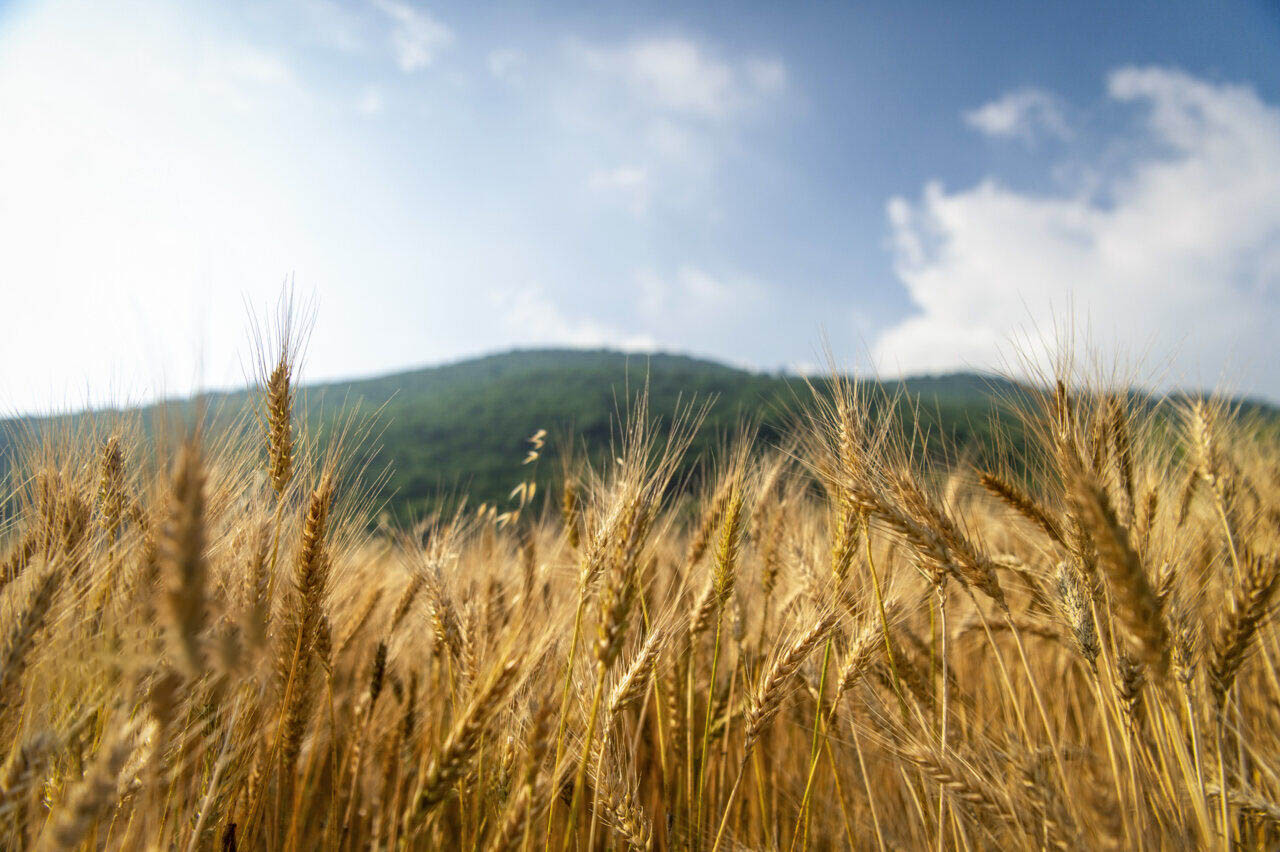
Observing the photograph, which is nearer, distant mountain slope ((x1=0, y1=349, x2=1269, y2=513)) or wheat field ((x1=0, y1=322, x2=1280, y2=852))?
wheat field ((x1=0, y1=322, x2=1280, y2=852))

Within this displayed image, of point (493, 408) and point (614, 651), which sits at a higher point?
point (493, 408)

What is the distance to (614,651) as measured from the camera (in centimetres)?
113

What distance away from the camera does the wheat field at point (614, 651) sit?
42.7 inches

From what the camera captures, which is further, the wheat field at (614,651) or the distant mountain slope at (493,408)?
the distant mountain slope at (493,408)

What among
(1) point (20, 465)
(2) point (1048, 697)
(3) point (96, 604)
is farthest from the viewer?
(2) point (1048, 697)

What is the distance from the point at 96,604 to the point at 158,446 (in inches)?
22.5

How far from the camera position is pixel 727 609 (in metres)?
2.29

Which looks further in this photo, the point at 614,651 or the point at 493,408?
the point at 493,408

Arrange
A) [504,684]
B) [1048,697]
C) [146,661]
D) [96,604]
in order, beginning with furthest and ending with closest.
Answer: [1048,697] → [96,604] → [504,684] → [146,661]

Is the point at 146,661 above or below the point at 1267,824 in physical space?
above

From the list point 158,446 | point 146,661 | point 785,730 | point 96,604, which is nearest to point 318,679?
point 96,604

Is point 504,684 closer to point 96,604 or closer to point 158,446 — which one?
point 158,446

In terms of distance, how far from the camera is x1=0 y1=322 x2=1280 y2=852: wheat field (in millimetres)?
1084

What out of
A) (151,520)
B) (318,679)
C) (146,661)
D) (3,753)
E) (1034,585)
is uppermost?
(151,520)
